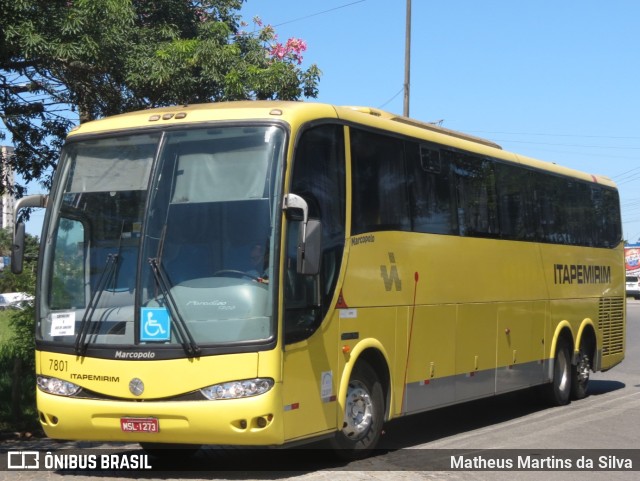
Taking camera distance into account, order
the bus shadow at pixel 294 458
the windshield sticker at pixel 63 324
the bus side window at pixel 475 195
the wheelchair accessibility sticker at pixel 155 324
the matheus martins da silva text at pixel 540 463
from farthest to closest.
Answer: the bus side window at pixel 475 195
the matheus martins da silva text at pixel 540 463
the bus shadow at pixel 294 458
the windshield sticker at pixel 63 324
the wheelchair accessibility sticker at pixel 155 324

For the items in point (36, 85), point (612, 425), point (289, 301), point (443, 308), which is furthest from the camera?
point (36, 85)

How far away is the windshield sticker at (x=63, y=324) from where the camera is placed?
905 centimetres

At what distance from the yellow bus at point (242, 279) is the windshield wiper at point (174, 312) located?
1cm

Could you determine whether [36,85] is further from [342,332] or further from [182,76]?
[342,332]

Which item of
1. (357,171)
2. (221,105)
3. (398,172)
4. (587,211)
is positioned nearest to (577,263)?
(587,211)

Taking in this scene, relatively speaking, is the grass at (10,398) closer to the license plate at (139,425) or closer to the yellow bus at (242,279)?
the yellow bus at (242,279)

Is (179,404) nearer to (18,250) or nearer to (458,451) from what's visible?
(18,250)

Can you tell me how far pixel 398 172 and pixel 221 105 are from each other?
242 centimetres

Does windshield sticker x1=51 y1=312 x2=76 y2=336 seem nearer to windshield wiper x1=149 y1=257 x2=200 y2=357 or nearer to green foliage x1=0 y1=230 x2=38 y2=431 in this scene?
windshield wiper x1=149 y1=257 x2=200 y2=357

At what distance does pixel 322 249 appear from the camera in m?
9.34

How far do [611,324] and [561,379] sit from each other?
8.78 ft

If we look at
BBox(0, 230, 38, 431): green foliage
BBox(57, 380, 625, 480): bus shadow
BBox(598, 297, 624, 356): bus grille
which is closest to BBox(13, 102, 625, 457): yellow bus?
BBox(57, 380, 625, 480): bus shadow

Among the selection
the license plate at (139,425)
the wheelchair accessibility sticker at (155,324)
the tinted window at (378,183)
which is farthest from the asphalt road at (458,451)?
the tinted window at (378,183)

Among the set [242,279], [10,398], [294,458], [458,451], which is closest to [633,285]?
[10,398]
